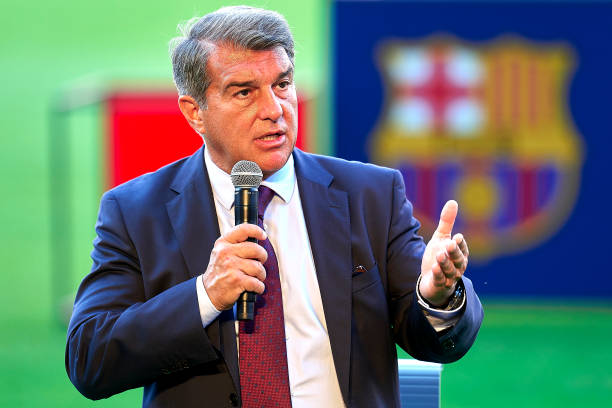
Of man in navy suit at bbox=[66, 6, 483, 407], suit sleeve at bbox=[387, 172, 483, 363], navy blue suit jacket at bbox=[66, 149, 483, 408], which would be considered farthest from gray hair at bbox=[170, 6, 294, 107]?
suit sleeve at bbox=[387, 172, 483, 363]

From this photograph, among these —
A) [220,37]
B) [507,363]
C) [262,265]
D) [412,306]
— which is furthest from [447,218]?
[507,363]

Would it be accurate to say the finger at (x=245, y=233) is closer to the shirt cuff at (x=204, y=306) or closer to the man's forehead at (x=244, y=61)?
the shirt cuff at (x=204, y=306)

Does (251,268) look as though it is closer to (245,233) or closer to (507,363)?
(245,233)

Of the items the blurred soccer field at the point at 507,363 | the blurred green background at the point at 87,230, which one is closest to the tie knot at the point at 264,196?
the blurred green background at the point at 87,230

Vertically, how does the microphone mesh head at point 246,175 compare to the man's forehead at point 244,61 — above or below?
below

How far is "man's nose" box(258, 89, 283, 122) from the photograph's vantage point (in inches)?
88.4

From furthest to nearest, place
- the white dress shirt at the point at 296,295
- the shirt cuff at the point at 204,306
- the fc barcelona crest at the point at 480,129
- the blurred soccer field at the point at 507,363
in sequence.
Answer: the fc barcelona crest at the point at 480,129
the blurred soccer field at the point at 507,363
the white dress shirt at the point at 296,295
the shirt cuff at the point at 204,306

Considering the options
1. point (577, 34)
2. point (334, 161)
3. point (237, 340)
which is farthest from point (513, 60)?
point (237, 340)

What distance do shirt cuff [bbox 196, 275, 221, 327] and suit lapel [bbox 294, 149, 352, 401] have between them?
0.91 feet

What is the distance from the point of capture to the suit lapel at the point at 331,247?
220 centimetres

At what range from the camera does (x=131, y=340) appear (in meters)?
2.10

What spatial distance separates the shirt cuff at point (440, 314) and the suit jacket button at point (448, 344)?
0.10 feet

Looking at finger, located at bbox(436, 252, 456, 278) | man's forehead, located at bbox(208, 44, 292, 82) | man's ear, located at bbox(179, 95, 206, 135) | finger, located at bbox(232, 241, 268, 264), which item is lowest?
finger, located at bbox(436, 252, 456, 278)

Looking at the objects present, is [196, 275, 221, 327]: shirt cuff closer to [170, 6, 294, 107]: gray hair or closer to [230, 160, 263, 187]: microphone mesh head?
[230, 160, 263, 187]: microphone mesh head
